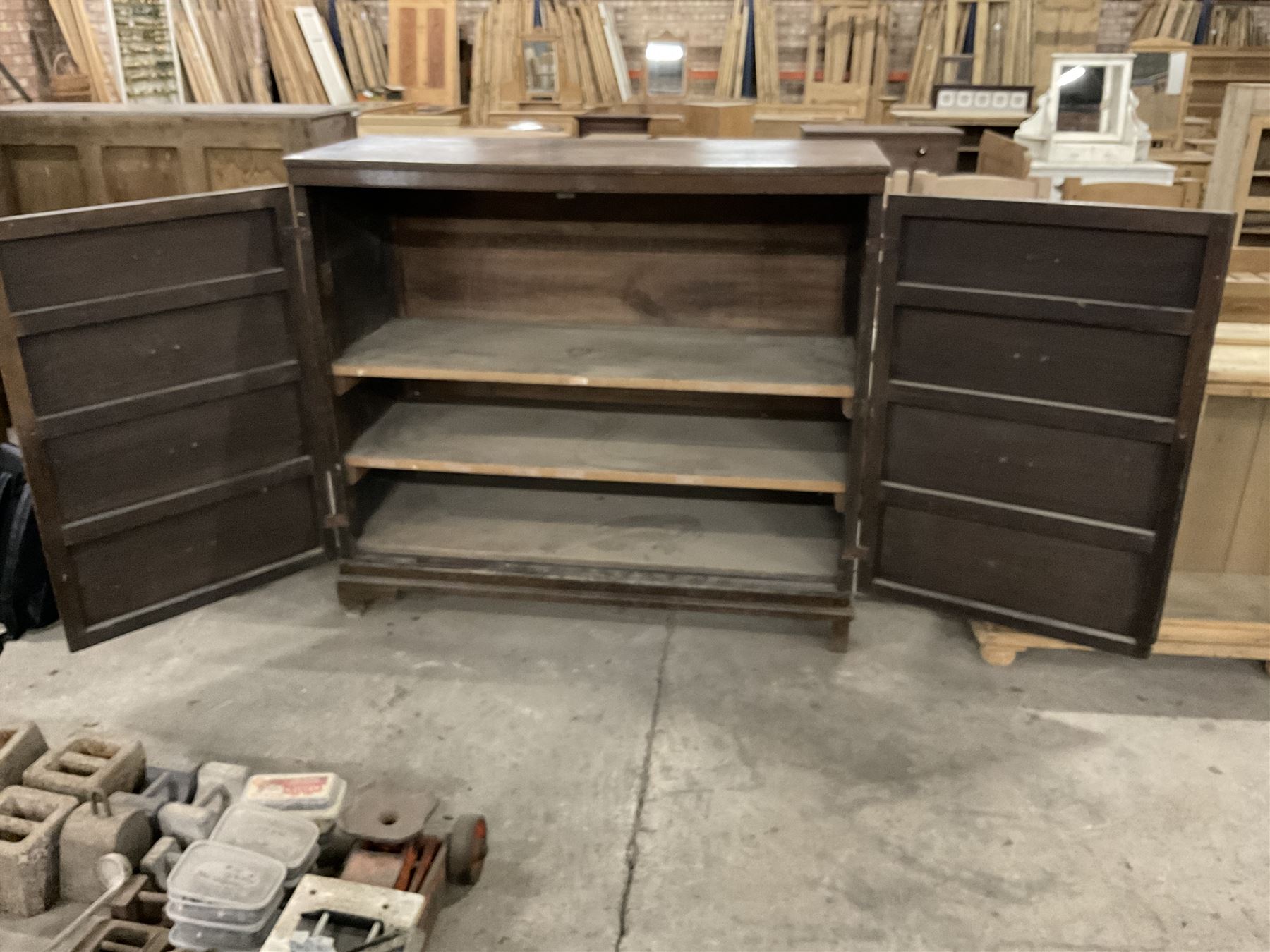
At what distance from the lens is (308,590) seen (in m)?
3.58

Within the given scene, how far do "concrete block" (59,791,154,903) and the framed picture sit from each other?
22.2ft

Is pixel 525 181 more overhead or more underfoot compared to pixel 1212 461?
more overhead

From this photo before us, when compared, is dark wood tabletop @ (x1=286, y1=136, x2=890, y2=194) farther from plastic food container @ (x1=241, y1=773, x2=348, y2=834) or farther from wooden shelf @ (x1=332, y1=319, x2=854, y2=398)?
plastic food container @ (x1=241, y1=773, x2=348, y2=834)

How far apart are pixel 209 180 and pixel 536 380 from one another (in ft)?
5.14

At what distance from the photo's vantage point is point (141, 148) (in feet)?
11.9

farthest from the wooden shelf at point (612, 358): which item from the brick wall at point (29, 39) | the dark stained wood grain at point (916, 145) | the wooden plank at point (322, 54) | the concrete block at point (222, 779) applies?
the wooden plank at point (322, 54)

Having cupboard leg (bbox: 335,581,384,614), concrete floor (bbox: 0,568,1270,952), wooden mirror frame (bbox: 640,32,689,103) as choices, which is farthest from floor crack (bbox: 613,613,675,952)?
wooden mirror frame (bbox: 640,32,689,103)

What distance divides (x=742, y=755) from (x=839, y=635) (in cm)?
60

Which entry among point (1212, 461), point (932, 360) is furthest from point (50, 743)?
point (1212, 461)

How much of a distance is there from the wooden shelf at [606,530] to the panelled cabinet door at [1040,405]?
0.35m

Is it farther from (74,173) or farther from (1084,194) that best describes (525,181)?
(1084,194)

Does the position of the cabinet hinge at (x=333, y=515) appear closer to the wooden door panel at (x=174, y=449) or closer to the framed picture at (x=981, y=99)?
the wooden door panel at (x=174, y=449)

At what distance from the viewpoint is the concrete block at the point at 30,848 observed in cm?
221

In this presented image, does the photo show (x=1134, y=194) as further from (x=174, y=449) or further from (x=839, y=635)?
(x=174, y=449)
